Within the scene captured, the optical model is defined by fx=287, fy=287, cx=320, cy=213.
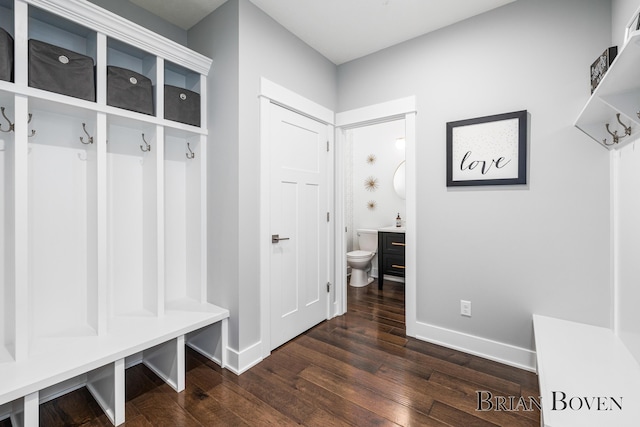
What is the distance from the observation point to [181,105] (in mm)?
2062

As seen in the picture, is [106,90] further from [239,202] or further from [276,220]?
[276,220]

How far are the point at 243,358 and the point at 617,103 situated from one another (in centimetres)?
252

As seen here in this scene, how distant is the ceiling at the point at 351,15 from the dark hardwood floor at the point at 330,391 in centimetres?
260

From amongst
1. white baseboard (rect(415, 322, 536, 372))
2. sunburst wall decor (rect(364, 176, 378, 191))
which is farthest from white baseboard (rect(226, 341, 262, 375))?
sunburst wall decor (rect(364, 176, 378, 191))

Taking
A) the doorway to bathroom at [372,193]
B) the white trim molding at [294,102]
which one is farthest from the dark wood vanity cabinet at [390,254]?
the white trim molding at [294,102]

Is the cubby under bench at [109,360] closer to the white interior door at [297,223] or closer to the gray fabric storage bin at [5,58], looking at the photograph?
the white interior door at [297,223]

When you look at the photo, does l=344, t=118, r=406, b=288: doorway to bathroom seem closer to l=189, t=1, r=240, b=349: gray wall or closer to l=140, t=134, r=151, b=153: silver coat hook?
l=189, t=1, r=240, b=349: gray wall

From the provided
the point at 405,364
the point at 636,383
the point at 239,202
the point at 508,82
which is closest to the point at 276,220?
the point at 239,202

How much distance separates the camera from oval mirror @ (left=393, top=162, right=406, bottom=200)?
4.25m

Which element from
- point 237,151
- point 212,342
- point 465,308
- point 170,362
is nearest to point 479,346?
point 465,308

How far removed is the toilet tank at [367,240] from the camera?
4.37 meters

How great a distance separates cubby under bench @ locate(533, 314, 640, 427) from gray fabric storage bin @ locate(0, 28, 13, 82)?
109 inches

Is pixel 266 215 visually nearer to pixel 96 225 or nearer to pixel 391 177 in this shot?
pixel 96 225

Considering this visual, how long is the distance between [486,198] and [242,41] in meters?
2.11
